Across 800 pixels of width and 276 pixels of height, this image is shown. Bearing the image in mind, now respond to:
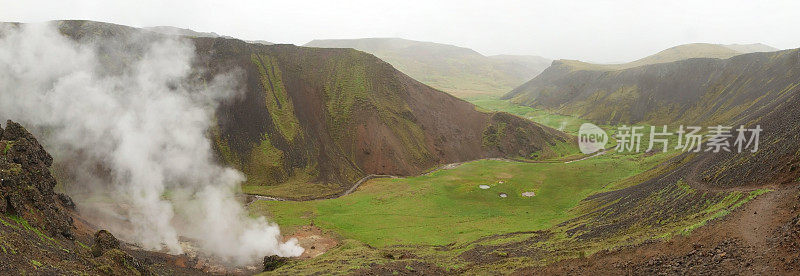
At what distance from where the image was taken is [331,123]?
7812 cm

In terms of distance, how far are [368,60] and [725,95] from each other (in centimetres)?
8911

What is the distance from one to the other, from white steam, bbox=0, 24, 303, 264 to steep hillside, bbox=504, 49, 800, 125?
82115 mm

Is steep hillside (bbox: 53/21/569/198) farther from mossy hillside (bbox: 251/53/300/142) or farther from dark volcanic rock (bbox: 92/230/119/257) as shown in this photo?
dark volcanic rock (bbox: 92/230/119/257)

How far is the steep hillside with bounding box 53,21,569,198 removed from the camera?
2557 inches

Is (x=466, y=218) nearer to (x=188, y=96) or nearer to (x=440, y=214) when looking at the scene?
(x=440, y=214)

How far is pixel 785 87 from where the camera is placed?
77312 mm

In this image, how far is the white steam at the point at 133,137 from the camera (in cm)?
4109

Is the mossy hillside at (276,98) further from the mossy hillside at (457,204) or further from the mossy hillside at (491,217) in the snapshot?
the mossy hillside at (491,217)

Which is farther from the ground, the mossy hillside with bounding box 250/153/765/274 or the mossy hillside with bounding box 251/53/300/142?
the mossy hillside with bounding box 251/53/300/142

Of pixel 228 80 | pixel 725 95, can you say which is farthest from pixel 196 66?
pixel 725 95

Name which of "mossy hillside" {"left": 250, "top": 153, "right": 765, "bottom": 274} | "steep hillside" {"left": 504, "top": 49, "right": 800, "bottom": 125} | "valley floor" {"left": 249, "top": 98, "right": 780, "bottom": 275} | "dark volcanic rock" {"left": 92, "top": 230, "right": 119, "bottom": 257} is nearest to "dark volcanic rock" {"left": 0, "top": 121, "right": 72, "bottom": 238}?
"dark volcanic rock" {"left": 92, "top": 230, "right": 119, "bottom": 257}

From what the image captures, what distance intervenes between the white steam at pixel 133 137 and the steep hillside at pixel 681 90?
82.1 m

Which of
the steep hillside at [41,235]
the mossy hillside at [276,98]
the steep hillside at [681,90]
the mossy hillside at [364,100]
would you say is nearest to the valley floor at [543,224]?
the steep hillside at [41,235]

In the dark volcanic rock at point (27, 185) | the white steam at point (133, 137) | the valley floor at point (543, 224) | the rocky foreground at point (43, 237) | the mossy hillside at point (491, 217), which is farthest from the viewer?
the white steam at point (133, 137)
